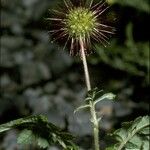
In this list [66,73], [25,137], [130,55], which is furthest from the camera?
[66,73]

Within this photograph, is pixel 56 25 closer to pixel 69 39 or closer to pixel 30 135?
pixel 69 39

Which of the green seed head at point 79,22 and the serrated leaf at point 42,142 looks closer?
the green seed head at point 79,22

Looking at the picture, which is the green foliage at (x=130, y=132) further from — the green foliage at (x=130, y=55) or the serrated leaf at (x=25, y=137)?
the green foliage at (x=130, y=55)

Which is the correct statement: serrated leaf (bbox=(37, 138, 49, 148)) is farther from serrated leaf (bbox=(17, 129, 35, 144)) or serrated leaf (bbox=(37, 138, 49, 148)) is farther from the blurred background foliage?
the blurred background foliage

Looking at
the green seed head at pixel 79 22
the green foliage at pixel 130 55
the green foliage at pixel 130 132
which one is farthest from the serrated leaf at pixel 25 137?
the green foliage at pixel 130 55

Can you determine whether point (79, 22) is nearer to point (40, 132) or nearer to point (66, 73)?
point (40, 132)

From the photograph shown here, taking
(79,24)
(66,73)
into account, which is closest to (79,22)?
(79,24)

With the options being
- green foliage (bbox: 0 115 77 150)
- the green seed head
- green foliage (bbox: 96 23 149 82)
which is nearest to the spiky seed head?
the green seed head
